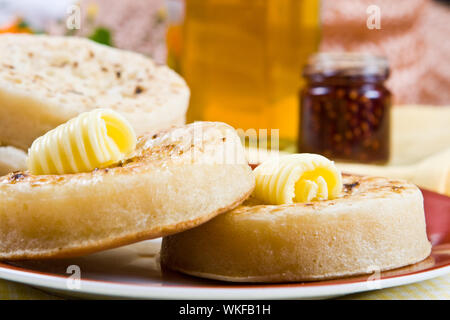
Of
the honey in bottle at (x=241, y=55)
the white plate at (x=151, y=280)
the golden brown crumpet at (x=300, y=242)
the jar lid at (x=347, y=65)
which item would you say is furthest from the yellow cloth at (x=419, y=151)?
the golden brown crumpet at (x=300, y=242)

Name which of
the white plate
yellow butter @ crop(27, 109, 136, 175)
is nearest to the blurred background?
yellow butter @ crop(27, 109, 136, 175)

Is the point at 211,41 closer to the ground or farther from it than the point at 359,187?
farther from it

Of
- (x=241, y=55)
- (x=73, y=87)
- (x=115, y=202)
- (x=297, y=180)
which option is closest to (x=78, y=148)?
(x=115, y=202)

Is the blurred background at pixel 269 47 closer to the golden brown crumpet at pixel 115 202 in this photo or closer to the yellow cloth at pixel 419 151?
the yellow cloth at pixel 419 151

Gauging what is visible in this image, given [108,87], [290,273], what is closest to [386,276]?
[290,273]

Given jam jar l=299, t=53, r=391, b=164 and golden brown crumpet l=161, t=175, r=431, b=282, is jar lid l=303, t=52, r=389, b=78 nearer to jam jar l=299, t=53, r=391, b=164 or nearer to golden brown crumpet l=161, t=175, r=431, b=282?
jam jar l=299, t=53, r=391, b=164

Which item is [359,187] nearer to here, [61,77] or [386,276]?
[386,276]

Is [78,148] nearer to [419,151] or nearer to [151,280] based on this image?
[151,280]
